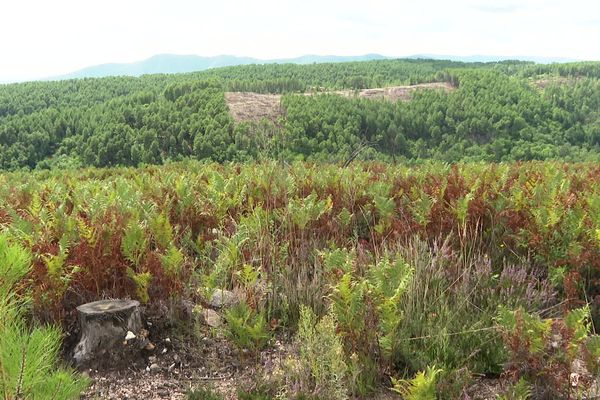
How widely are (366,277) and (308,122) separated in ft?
280

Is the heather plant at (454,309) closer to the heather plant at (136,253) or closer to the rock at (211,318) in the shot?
the rock at (211,318)

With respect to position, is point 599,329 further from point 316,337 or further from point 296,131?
point 296,131

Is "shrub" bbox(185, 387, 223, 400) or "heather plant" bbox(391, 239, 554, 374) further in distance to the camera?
"heather plant" bbox(391, 239, 554, 374)

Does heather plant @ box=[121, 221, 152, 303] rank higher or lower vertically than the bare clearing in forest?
higher

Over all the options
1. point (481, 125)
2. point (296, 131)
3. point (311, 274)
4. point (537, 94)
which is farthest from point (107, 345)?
point (537, 94)

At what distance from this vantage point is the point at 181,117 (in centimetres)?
8512

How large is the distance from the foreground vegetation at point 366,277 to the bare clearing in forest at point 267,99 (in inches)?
2547

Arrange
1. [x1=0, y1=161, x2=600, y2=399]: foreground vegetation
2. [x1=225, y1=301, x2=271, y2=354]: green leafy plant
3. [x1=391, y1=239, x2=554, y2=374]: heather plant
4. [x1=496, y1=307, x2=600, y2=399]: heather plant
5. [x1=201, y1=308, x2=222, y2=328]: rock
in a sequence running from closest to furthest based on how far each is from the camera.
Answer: [x1=496, y1=307, x2=600, y2=399]: heather plant → [x1=0, y1=161, x2=600, y2=399]: foreground vegetation → [x1=391, y1=239, x2=554, y2=374]: heather plant → [x1=225, y1=301, x2=271, y2=354]: green leafy plant → [x1=201, y1=308, x2=222, y2=328]: rock

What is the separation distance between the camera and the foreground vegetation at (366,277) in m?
2.59

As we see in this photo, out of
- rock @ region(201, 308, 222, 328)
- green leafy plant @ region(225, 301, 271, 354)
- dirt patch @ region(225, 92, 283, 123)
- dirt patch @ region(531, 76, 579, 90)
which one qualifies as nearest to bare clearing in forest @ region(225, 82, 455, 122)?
dirt patch @ region(225, 92, 283, 123)

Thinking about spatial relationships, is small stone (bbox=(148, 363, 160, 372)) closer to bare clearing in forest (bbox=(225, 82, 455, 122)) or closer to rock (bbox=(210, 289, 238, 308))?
rock (bbox=(210, 289, 238, 308))

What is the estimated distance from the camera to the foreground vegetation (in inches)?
102

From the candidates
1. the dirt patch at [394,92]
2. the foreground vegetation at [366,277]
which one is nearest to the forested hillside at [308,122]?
the dirt patch at [394,92]

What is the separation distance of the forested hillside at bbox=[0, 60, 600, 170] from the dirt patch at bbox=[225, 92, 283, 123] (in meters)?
1.88
